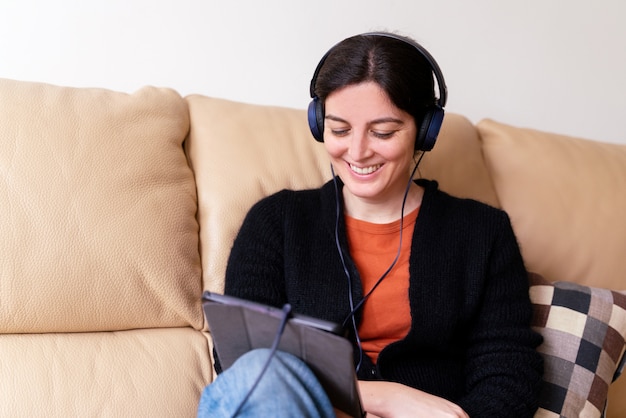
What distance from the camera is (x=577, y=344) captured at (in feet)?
4.51

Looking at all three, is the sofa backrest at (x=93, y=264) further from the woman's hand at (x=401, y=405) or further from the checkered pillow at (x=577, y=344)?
the checkered pillow at (x=577, y=344)

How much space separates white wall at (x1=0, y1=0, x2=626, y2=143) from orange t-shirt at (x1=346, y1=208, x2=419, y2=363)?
59cm

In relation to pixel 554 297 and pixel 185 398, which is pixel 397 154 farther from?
pixel 185 398

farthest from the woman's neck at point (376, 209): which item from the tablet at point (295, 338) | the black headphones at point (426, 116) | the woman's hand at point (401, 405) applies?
the tablet at point (295, 338)

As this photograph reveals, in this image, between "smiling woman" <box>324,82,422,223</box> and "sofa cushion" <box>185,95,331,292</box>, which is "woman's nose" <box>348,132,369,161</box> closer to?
"smiling woman" <box>324,82,422,223</box>

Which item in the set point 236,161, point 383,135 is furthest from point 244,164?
point 383,135

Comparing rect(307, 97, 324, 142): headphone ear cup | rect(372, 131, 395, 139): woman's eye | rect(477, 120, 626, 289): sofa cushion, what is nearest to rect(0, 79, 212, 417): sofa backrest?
rect(307, 97, 324, 142): headphone ear cup

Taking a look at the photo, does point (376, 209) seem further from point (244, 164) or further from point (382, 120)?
point (244, 164)

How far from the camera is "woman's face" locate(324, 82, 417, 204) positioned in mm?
1221

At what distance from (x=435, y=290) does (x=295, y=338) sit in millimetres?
469

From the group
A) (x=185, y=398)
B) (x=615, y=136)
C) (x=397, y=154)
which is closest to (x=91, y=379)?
(x=185, y=398)

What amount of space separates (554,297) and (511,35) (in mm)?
852

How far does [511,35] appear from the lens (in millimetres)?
1938

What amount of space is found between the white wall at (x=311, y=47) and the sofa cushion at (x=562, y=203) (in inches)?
10.5
